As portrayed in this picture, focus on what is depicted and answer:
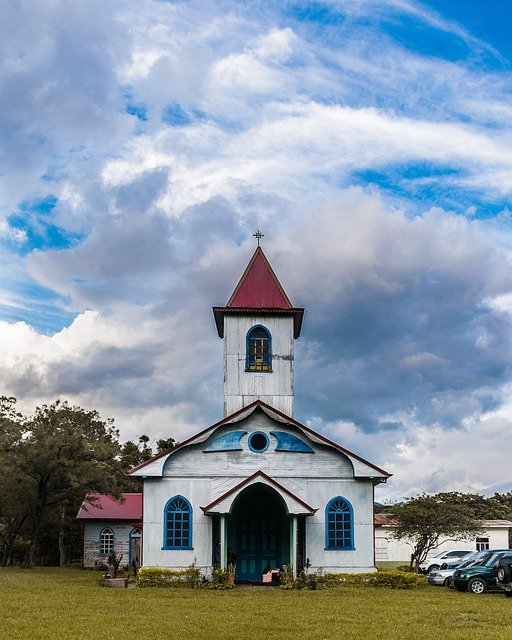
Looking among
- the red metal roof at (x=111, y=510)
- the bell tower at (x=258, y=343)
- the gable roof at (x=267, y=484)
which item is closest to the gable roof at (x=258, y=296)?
the bell tower at (x=258, y=343)

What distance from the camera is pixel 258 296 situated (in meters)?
34.4

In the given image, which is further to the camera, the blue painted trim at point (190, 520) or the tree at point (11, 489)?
the tree at point (11, 489)

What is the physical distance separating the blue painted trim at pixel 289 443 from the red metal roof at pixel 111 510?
1602 cm

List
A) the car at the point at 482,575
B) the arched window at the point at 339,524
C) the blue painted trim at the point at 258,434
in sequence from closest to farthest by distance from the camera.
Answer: the car at the point at 482,575, the arched window at the point at 339,524, the blue painted trim at the point at 258,434

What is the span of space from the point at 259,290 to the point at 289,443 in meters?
7.22

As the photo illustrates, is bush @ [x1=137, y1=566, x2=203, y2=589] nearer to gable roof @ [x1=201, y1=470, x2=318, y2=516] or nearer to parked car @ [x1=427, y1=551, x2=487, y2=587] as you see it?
gable roof @ [x1=201, y1=470, x2=318, y2=516]

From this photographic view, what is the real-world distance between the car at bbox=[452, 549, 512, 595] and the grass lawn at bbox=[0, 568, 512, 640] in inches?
26.3

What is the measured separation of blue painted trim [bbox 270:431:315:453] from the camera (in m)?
30.7

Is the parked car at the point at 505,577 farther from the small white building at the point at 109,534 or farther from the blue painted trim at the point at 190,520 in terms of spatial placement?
the small white building at the point at 109,534

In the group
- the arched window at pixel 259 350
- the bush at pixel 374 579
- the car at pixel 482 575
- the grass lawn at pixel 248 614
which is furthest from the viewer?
the arched window at pixel 259 350

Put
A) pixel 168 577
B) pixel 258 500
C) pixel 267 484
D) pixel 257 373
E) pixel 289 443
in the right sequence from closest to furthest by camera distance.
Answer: pixel 168 577
pixel 267 484
pixel 289 443
pixel 258 500
pixel 257 373

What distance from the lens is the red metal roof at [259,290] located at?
34.2 m

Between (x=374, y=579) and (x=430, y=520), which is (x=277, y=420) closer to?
(x=374, y=579)

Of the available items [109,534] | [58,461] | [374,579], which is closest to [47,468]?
[58,461]
